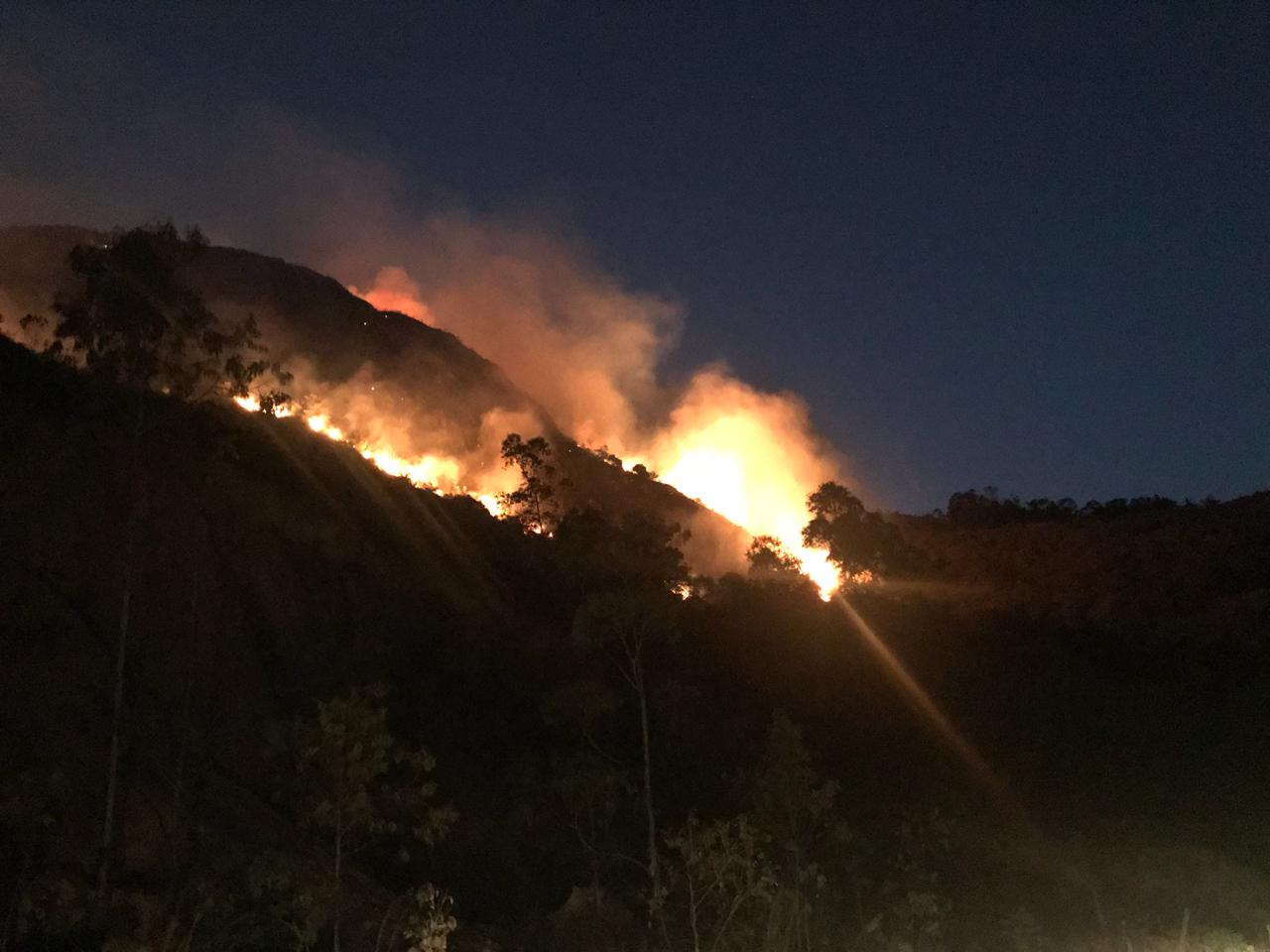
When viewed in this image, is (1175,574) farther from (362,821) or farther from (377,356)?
(377,356)

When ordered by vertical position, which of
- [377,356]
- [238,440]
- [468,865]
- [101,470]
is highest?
[377,356]

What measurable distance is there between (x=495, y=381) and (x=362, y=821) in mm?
80815

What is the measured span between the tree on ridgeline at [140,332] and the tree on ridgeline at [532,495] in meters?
34.0

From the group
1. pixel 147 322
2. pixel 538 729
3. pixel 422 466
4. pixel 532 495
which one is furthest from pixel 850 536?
pixel 147 322

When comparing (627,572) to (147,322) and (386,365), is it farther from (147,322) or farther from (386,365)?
(386,365)

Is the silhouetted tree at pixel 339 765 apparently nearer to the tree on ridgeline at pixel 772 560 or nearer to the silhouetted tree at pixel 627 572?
the silhouetted tree at pixel 627 572

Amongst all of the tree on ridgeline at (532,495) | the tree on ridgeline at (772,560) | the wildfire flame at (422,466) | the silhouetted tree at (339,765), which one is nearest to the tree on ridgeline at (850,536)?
the tree on ridgeline at (772,560)

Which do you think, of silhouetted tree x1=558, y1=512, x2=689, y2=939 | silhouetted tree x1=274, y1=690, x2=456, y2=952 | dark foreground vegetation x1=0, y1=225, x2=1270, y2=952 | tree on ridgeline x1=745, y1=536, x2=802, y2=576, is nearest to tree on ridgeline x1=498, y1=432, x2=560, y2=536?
dark foreground vegetation x1=0, y1=225, x2=1270, y2=952

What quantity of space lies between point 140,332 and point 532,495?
123 feet

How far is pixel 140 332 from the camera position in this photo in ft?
70.6

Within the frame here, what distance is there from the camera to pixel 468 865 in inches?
993

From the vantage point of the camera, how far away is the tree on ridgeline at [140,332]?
21.1 m

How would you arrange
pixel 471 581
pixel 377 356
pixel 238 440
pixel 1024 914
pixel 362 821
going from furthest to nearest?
pixel 377 356 < pixel 471 581 < pixel 238 440 < pixel 1024 914 < pixel 362 821

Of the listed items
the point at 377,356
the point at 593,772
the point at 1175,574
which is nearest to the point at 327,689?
the point at 593,772
